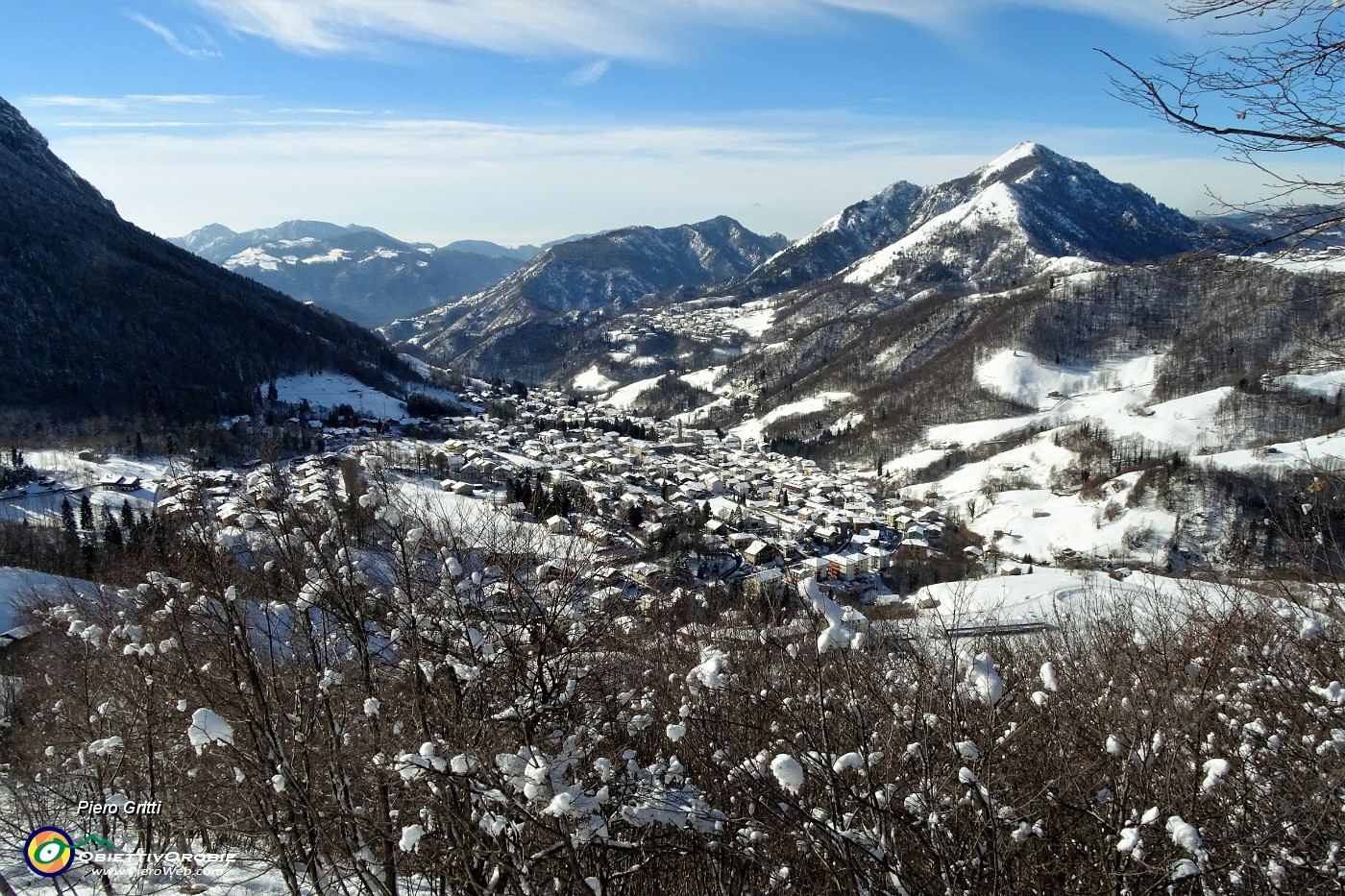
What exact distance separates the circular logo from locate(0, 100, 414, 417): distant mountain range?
300 ft

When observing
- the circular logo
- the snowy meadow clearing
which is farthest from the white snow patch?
the circular logo

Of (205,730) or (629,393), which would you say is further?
(629,393)

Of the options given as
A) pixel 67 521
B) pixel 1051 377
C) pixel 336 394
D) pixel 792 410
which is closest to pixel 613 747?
pixel 67 521

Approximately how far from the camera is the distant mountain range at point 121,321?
8325 centimetres

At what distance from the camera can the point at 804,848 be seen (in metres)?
3.63

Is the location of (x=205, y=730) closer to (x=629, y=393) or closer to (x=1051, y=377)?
(x=1051, y=377)

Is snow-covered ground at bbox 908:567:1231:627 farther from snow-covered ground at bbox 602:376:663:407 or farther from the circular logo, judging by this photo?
snow-covered ground at bbox 602:376:663:407

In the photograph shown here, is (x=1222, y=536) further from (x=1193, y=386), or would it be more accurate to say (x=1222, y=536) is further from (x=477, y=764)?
(x=477, y=764)

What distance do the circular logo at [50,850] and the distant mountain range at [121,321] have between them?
91436mm

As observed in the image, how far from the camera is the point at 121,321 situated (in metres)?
96.3

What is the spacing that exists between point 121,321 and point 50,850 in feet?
395

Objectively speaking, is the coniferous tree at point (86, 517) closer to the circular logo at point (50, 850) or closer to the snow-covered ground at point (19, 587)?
the snow-covered ground at point (19, 587)

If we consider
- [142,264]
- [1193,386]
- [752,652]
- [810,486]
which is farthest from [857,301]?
[752,652]

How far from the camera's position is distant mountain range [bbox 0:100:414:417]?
83250 mm
